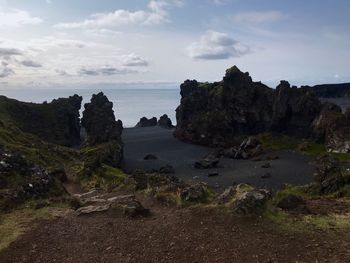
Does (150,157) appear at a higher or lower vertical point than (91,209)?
lower

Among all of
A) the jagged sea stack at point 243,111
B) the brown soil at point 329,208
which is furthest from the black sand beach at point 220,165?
the brown soil at point 329,208

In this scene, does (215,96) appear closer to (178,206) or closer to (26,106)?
(26,106)

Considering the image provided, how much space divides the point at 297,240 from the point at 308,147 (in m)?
103

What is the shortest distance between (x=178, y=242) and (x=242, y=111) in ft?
433

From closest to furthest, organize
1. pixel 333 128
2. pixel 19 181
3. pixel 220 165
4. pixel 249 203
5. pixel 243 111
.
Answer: pixel 249 203
pixel 19 181
pixel 220 165
pixel 333 128
pixel 243 111

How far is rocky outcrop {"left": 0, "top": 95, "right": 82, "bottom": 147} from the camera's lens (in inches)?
6220

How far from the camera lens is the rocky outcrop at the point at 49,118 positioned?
158000 mm

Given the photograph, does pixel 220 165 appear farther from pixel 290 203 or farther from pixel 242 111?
pixel 290 203

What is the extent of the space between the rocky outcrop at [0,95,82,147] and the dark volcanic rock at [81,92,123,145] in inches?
868

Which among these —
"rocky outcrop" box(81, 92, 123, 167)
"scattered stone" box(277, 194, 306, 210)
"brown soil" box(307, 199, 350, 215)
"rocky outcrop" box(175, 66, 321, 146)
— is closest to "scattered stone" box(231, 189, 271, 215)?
"scattered stone" box(277, 194, 306, 210)

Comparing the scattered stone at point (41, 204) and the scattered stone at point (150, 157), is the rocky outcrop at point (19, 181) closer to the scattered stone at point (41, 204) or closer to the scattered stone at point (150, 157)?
the scattered stone at point (41, 204)

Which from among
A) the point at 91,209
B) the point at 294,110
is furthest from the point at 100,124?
the point at 91,209

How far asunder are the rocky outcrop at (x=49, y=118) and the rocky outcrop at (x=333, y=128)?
8690cm

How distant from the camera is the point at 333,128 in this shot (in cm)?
12188
